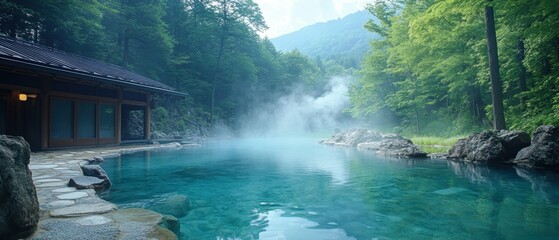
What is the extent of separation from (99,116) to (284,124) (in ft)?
95.3

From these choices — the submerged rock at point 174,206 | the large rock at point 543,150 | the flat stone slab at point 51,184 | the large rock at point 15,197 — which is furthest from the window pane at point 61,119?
the large rock at point 543,150

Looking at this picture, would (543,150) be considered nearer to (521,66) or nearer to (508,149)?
(508,149)

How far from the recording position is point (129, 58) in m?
22.1

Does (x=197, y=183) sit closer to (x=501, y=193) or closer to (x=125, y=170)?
(x=125, y=170)

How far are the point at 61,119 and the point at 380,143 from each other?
1366 cm

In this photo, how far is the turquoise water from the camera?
358 centimetres

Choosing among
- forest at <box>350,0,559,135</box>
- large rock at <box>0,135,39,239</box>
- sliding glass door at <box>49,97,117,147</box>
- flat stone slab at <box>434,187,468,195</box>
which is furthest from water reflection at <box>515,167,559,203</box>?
sliding glass door at <box>49,97,117,147</box>

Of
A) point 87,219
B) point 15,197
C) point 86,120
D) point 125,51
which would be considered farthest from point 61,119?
point 125,51

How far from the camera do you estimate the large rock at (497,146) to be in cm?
871

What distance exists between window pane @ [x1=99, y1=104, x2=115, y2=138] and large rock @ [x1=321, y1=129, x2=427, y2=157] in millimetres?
12171

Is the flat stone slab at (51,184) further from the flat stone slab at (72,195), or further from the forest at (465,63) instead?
the forest at (465,63)

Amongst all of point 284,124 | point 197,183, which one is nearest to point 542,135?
point 197,183

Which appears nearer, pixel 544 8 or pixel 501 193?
pixel 501 193

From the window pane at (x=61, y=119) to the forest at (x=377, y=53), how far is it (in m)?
6.52
